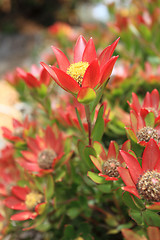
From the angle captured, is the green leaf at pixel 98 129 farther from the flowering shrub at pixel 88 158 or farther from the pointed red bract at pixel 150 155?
the pointed red bract at pixel 150 155

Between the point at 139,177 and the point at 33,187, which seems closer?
the point at 139,177

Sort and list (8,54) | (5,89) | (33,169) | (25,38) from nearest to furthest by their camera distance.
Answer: (33,169), (5,89), (8,54), (25,38)

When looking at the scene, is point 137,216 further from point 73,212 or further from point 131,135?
point 73,212

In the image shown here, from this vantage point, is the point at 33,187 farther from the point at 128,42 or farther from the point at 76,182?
the point at 128,42

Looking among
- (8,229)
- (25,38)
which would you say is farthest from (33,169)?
(25,38)

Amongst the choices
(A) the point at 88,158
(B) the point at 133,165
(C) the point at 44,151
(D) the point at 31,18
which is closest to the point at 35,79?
(C) the point at 44,151

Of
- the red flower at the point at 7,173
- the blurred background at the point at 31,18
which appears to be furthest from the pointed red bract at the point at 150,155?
the blurred background at the point at 31,18
